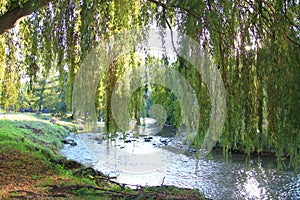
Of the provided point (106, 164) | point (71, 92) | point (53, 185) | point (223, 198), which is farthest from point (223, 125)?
point (106, 164)

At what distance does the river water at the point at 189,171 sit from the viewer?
588cm

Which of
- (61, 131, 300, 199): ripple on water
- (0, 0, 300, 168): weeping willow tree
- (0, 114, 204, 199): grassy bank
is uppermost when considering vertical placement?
(0, 0, 300, 168): weeping willow tree

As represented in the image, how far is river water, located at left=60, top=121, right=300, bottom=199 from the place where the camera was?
588 centimetres

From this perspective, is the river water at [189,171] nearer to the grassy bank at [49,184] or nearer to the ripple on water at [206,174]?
the ripple on water at [206,174]

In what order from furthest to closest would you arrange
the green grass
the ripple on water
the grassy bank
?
the green grass, the ripple on water, the grassy bank

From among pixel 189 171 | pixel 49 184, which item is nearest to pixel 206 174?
pixel 189 171

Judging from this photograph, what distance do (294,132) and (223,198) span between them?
4.12m

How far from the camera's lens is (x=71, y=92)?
2.36 m

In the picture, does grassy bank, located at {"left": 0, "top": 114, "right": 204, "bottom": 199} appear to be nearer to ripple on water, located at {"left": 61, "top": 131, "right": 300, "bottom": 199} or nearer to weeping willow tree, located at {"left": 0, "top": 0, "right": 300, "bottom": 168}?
ripple on water, located at {"left": 61, "top": 131, "right": 300, "bottom": 199}

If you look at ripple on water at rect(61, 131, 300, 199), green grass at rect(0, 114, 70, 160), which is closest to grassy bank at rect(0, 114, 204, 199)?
ripple on water at rect(61, 131, 300, 199)

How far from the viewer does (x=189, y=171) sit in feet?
23.9

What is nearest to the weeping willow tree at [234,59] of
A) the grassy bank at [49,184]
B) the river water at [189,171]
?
the grassy bank at [49,184]

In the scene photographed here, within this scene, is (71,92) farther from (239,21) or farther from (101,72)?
(239,21)

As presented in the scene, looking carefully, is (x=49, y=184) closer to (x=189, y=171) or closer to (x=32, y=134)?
(x=189, y=171)
